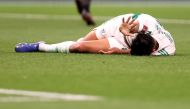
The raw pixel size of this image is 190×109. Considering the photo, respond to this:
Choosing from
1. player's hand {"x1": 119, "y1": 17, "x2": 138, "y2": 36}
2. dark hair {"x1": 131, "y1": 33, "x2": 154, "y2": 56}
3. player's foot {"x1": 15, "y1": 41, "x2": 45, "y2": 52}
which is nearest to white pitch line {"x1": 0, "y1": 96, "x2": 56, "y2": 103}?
dark hair {"x1": 131, "y1": 33, "x2": 154, "y2": 56}

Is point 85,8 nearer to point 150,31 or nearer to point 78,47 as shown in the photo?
point 78,47

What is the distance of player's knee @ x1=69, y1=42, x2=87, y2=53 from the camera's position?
11.3m

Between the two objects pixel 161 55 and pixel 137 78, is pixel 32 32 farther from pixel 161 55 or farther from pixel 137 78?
pixel 137 78

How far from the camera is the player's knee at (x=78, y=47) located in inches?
444

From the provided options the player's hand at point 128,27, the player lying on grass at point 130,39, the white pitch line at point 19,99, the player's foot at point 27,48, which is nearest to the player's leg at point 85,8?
the player's foot at point 27,48

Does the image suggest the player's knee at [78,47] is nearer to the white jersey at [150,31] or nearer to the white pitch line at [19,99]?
the white jersey at [150,31]

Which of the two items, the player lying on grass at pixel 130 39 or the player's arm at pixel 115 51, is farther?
the player's arm at pixel 115 51

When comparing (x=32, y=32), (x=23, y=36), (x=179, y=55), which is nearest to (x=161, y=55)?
(x=179, y=55)

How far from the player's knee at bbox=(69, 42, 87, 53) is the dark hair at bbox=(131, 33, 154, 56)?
2.28 feet

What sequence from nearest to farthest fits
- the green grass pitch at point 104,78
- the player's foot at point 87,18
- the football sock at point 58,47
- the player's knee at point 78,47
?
1. the green grass pitch at point 104,78
2. the player's knee at point 78,47
3. the football sock at point 58,47
4. the player's foot at point 87,18

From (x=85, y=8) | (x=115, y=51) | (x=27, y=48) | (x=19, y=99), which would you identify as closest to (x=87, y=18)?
(x=85, y=8)

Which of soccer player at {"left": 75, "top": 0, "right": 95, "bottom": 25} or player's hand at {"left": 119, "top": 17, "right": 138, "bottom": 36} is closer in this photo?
player's hand at {"left": 119, "top": 17, "right": 138, "bottom": 36}


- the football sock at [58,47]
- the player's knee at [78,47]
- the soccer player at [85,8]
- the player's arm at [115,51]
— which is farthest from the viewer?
the soccer player at [85,8]

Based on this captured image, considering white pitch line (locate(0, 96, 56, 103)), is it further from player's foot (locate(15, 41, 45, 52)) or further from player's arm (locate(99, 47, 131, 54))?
player's foot (locate(15, 41, 45, 52))
